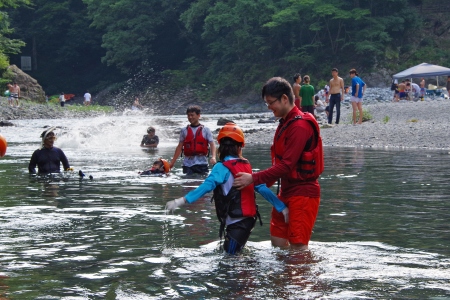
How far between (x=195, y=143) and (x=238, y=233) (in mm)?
6269

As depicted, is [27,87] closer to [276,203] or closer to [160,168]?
[160,168]

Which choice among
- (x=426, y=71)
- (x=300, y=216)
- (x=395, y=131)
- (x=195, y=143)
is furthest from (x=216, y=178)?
(x=426, y=71)

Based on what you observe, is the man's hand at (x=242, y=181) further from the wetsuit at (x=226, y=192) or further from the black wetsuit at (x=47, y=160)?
the black wetsuit at (x=47, y=160)

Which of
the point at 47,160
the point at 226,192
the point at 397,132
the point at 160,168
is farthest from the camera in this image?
the point at 397,132

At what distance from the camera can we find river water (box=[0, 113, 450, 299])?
234 inches

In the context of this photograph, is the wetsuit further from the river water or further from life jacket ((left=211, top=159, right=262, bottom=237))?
the river water

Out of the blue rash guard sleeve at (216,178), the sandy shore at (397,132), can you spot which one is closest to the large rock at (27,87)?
the sandy shore at (397,132)

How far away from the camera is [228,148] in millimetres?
6734

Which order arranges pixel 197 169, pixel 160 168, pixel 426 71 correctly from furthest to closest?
pixel 426 71 < pixel 160 168 < pixel 197 169

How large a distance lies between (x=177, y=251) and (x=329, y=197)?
4174 mm

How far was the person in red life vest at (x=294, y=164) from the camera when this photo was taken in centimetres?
639

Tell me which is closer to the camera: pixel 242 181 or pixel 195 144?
pixel 242 181

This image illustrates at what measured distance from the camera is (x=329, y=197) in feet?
36.4

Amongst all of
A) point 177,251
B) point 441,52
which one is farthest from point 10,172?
point 441,52
